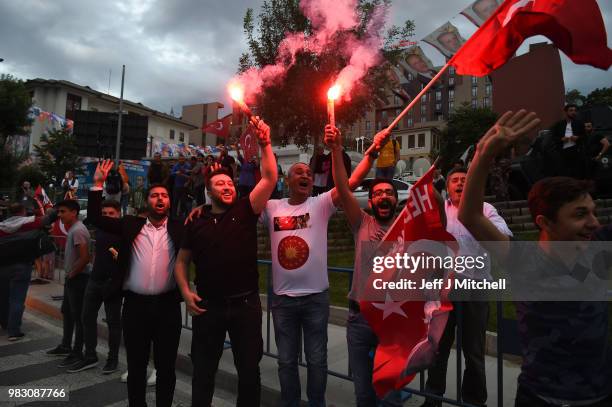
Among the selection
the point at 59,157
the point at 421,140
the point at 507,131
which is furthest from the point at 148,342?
the point at 421,140

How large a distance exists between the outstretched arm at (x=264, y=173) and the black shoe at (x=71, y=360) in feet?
11.6

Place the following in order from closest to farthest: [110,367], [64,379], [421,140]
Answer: [64,379]
[110,367]
[421,140]

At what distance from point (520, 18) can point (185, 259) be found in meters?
2.97

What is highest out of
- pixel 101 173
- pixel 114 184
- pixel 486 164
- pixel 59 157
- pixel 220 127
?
pixel 59 157

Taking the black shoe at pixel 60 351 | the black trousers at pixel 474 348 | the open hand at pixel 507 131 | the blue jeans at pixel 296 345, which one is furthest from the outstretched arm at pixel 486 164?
the black shoe at pixel 60 351

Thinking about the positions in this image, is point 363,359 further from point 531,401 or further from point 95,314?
point 95,314

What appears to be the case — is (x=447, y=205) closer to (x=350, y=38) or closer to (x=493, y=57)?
(x=493, y=57)

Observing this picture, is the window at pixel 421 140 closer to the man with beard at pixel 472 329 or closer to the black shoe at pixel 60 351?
the black shoe at pixel 60 351

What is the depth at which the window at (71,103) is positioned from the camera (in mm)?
49453

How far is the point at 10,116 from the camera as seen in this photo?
1162 inches

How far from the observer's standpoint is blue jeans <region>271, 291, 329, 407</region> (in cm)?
336

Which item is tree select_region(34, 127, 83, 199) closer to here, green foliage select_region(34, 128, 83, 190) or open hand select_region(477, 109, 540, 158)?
green foliage select_region(34, 128, 83, 190)

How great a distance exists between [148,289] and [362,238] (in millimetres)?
1842

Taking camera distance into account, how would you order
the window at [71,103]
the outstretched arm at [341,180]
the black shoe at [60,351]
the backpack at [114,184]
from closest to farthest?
the outstretched arm at [341,180] < the black shoe at [60,351] < the backpack at [114,184] < the window at [71,103]
